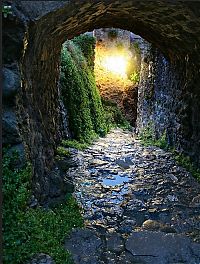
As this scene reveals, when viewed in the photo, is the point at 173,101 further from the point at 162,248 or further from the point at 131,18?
the point at 162,248

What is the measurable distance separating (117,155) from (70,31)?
3.61 metres

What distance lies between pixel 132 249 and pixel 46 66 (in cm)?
341

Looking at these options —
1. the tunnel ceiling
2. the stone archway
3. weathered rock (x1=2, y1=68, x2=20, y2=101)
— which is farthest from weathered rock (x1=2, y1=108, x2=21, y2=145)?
the tunnel ceiling

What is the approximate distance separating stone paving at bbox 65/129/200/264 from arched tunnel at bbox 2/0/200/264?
15 mm

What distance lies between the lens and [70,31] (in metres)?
5.49

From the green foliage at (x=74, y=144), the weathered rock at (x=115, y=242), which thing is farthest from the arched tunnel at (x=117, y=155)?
the green foliage at (x=74, y=144)

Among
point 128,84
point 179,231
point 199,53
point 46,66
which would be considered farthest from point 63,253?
point 128,84

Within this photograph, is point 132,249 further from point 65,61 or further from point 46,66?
point 65,61

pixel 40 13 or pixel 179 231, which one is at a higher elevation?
pixel 40 13

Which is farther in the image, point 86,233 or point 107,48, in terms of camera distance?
point 107,48

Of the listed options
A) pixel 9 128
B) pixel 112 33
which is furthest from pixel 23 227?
pixel 112 33

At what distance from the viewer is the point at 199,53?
18.2 feet

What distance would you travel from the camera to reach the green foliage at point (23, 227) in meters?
2.80

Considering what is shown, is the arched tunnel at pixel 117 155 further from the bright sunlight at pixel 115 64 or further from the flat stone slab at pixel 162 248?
the bright sunlight at pixel 115 64
